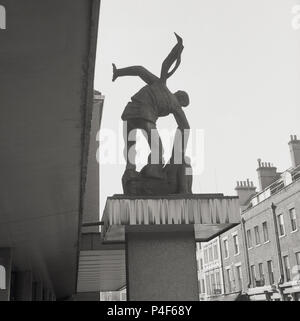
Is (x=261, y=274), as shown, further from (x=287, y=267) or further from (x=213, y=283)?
(x=213, y=283)

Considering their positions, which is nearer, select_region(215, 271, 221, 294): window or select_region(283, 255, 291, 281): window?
select_region(283, 255, 291, 281): window

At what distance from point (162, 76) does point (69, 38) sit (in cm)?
606

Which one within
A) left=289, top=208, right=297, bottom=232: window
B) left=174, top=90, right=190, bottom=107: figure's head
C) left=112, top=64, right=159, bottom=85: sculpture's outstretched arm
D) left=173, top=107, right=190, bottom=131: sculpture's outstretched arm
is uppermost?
left=289, top=208, right=297, bottom=232: window

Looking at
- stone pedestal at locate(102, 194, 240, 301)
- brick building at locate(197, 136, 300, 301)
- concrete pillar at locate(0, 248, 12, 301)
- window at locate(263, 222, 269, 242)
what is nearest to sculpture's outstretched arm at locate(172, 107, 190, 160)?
stone pedestal at locate(102, 194, 240, 301)

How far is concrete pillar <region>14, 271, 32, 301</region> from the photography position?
13.0 metres

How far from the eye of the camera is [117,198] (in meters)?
7.17

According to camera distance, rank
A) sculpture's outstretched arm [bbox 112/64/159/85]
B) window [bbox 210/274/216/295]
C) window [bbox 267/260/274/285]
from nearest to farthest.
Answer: sculpture's outstretched arm [bbox 112/64/159/85] < window [bbox 267/260/274/285] < window [bbox 210/274/216/295]

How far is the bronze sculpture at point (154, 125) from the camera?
7.96m

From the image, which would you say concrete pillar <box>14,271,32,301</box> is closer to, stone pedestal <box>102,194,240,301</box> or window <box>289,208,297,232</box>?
stone pedestal <box>102,194,240,301</box>

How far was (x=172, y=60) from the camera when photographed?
9.19m

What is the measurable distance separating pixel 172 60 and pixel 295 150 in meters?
25.4

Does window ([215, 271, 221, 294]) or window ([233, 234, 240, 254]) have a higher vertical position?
window ([233, 234, 240, 254])

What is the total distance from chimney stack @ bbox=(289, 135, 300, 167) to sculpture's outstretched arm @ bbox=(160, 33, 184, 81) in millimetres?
24941

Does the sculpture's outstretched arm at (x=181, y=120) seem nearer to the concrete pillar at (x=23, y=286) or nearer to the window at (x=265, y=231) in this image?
the concrete pillar at (x=23, y=286)
